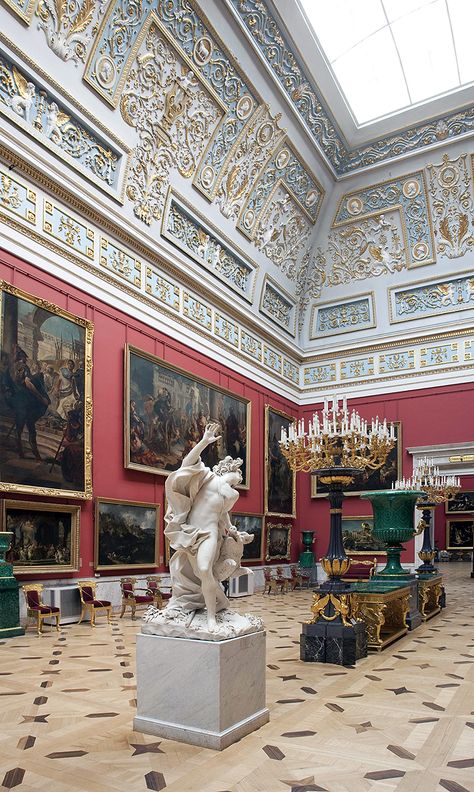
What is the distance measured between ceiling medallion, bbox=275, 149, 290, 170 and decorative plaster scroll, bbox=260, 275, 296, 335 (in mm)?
3176

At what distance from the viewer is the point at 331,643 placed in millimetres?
7289

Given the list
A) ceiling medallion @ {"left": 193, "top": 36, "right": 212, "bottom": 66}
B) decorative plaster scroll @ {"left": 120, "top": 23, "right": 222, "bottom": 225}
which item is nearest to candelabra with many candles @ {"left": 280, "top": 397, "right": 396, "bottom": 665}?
decorative plaster scroll @ {"left": 120, "top": 23, "right": 222, "bottom": 225}

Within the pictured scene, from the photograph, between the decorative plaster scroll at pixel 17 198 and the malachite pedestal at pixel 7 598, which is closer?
the malachite pedestal at pixel 7 598

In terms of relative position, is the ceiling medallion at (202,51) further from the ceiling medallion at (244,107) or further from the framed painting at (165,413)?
the framed painting at (165,413)

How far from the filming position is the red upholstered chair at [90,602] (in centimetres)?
1016

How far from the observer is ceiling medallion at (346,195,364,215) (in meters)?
18.8

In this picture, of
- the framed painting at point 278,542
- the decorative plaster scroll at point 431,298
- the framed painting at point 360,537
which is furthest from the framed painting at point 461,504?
the framed painting at point 278,542

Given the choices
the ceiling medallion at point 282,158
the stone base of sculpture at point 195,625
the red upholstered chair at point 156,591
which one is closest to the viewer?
the stone base of sculpture at point 195,625

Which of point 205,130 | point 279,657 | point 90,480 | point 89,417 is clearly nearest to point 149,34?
point 205,130

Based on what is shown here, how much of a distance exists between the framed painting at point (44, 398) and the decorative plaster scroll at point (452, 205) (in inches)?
444

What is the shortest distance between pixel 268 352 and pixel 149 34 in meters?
9.35

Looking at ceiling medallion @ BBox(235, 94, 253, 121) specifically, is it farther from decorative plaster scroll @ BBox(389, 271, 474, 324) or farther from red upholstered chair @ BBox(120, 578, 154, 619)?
red upholstered chair @ BBox(120, 578, 154, 619)

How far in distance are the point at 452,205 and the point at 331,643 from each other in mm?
14275

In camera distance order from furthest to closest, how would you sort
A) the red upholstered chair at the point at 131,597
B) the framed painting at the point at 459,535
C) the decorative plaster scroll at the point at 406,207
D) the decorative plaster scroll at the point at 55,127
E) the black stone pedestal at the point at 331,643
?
the framed painting at the point at 459,535, the decorative plaster scroll at the point at 406,207, the red upholstered chair at the point at 131,597, the decorative plaster scroll at the point at 55,127, the black stone pedestal at the point at 331,643
